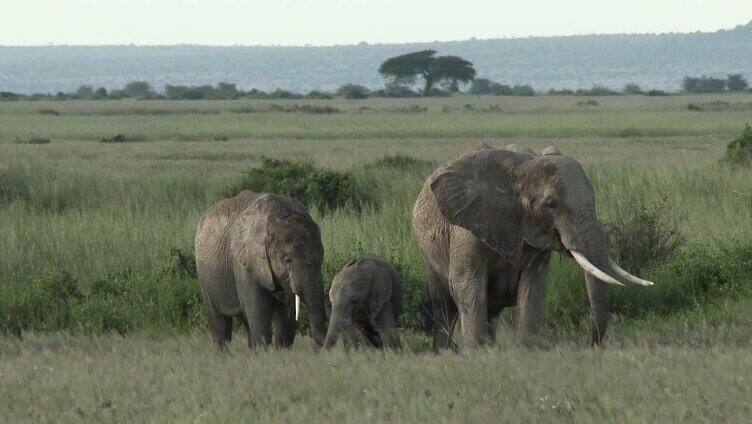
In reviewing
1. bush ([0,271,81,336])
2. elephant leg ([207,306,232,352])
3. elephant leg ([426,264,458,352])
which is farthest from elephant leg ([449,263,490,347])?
bush ([0,271,81,336])

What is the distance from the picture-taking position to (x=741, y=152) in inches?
870

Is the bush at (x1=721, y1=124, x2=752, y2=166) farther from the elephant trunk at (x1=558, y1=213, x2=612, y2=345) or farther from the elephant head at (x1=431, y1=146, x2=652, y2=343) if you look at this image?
the elephant trunk at (x1=558, y1=213, x2=612, y2=345)

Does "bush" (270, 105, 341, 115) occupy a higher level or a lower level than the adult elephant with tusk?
lower

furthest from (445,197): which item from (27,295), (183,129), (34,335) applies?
(183,129)

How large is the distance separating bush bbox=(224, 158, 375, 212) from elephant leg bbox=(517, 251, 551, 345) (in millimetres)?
8138

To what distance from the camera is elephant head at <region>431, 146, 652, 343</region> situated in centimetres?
794

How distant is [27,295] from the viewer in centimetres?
1171

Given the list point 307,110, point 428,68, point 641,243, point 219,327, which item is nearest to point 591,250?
point 219,327

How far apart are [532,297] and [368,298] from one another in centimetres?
122

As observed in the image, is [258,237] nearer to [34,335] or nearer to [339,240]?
[34,335]

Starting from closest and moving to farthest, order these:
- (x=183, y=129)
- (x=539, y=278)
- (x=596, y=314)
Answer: (x=596, y=314)
(x=539, y=278)
(x=183, y=129)

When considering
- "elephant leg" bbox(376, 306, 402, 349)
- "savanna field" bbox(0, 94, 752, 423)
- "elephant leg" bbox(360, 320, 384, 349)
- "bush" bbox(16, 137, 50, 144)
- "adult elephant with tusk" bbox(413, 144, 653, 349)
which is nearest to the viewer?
"savanna field" bbox(0, 94, 752, 423)

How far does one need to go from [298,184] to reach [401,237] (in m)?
3.81

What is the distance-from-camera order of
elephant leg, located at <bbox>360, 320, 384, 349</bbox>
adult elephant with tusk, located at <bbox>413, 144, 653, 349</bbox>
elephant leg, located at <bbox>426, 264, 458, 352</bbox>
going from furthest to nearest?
elephant leg, located at <bbox>360, 320, 384, 349</bbox>, elephant leg, located at <bbox>426, 264, 458, 352</bbox>, adult elephant with tusk, located at <bbox>413, 144, 653, 349</bbox>
